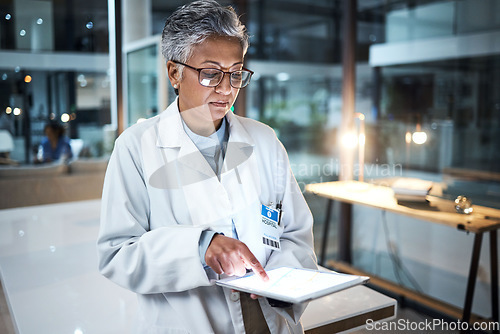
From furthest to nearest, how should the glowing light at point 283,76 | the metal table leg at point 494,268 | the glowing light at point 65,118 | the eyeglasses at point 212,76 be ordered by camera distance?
the glowing light at point 283,76, the glowing light at point 65,118, the metal table leg at point 494,268, the eyeglasses at point 212,76

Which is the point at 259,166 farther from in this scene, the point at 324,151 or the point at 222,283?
the point at 324,151

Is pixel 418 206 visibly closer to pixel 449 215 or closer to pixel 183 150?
pixel 449 215

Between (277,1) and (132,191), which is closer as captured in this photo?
(132,191)

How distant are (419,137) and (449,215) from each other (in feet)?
3.46

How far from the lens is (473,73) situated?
9.84ft

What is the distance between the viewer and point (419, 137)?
3.39m

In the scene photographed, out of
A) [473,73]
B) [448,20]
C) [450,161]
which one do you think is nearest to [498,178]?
[450,161]

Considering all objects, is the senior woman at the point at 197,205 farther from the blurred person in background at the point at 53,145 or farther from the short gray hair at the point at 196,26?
the blurred person in background at the point at 53,145

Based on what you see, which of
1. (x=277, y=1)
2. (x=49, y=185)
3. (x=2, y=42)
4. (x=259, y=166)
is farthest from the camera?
(x=277, y=1)

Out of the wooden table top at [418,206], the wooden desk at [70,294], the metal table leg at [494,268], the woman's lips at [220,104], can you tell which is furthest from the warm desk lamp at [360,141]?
the woman's lips at [220,104]

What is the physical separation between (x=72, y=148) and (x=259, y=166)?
259cm

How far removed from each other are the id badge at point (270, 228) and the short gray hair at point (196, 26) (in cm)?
45

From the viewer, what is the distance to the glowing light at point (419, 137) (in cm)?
335

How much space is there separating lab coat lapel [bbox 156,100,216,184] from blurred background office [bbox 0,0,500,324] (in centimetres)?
199
